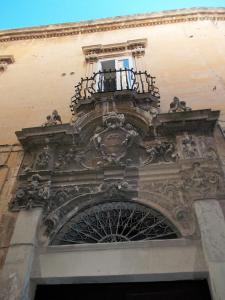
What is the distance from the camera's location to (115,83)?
25.0 ft

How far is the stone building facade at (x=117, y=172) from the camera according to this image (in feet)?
13.1

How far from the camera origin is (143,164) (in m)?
5.21

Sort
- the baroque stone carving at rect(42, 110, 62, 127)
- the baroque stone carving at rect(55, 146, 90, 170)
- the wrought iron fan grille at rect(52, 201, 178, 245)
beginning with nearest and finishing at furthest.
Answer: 1. the wrought iron fan grille at rect(52, 201, 178, 245)
2. the baroque stone carving at rect(55, 146, 90, 170)
3. the baroque stone carving at rect(42, 110, 62, 127)

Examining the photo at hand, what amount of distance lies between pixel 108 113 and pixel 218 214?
2.84 m

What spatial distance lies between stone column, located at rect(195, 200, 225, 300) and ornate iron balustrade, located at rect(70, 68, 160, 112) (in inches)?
126

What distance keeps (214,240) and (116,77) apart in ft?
16.4

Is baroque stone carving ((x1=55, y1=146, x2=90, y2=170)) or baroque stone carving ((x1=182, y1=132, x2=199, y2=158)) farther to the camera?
baroque stone carving ((x1=55, y1=146, x2=90, y2=170))

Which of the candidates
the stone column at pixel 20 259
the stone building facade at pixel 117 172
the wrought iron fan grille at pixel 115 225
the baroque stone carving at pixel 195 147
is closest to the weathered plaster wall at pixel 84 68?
the stone building facade at pixel 117 172

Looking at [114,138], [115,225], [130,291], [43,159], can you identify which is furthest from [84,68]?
[130,291]

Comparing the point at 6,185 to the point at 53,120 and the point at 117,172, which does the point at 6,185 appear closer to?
the point at 53,120

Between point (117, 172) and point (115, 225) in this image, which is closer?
point (115, 225)

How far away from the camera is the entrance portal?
4.07 m

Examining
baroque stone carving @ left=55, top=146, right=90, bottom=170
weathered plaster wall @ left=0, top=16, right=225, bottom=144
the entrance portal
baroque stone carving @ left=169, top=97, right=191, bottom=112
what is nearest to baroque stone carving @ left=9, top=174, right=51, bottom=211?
baroque stone carving @ left=55, top=146, right=90, bottom=170

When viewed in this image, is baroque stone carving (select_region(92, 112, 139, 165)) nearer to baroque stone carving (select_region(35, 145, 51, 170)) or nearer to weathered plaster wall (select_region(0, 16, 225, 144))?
baroque stone carving (select_region(35, 145, 51, 170))
